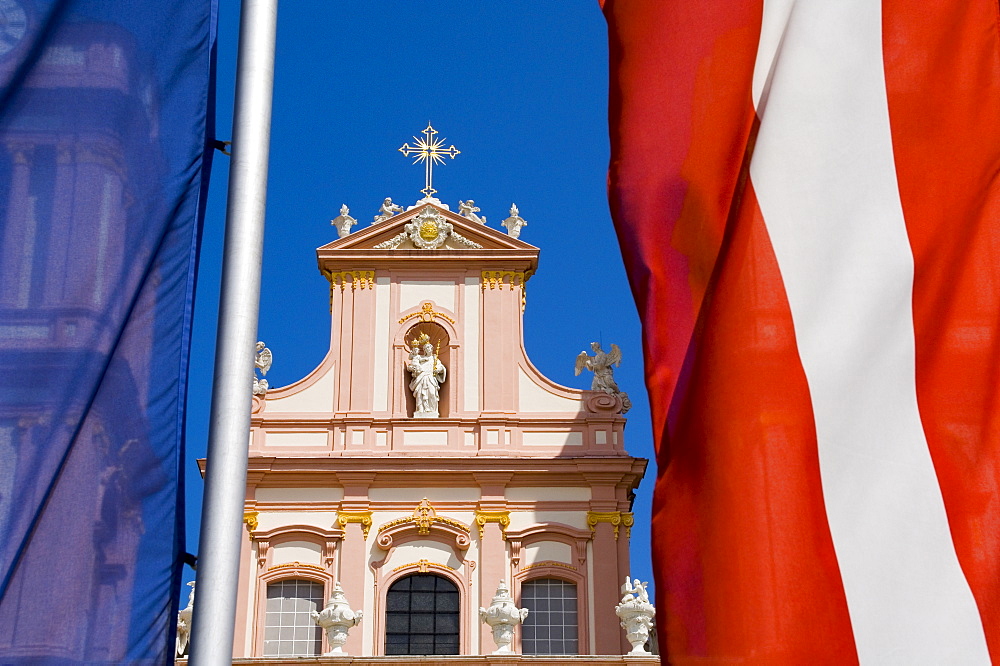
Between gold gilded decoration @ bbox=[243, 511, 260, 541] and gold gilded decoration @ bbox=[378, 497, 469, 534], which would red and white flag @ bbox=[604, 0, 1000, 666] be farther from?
gold gilded decoration @ bbox=[243, 511, 260, 541]

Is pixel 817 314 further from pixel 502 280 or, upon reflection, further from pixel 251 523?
pixel 502 280

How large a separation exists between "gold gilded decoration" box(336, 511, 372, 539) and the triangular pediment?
5387mm

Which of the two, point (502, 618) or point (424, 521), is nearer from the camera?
point (502, 618)

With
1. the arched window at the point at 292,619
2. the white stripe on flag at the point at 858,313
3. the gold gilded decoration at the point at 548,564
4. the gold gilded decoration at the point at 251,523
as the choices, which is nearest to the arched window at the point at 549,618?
the gold gilded decoration at the point at 548,564

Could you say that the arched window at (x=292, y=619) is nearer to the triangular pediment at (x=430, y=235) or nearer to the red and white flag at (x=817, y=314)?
the triangular pediment at (x=430, y=235)

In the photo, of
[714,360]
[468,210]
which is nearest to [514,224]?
[468,210]

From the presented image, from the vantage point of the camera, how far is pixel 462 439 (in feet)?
94.9

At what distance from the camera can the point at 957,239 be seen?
7.50 meters

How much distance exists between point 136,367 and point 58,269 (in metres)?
0.63

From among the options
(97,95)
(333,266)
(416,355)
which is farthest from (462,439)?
(97,95)

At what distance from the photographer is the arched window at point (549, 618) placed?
27156 millimetres

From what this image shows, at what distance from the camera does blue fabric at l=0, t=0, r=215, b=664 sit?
7121 mm

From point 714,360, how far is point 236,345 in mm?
2335

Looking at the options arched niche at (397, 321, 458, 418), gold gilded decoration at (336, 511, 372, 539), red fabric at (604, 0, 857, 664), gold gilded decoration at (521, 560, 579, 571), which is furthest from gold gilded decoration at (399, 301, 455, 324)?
red fabric at (604, 0, 857, 664)
